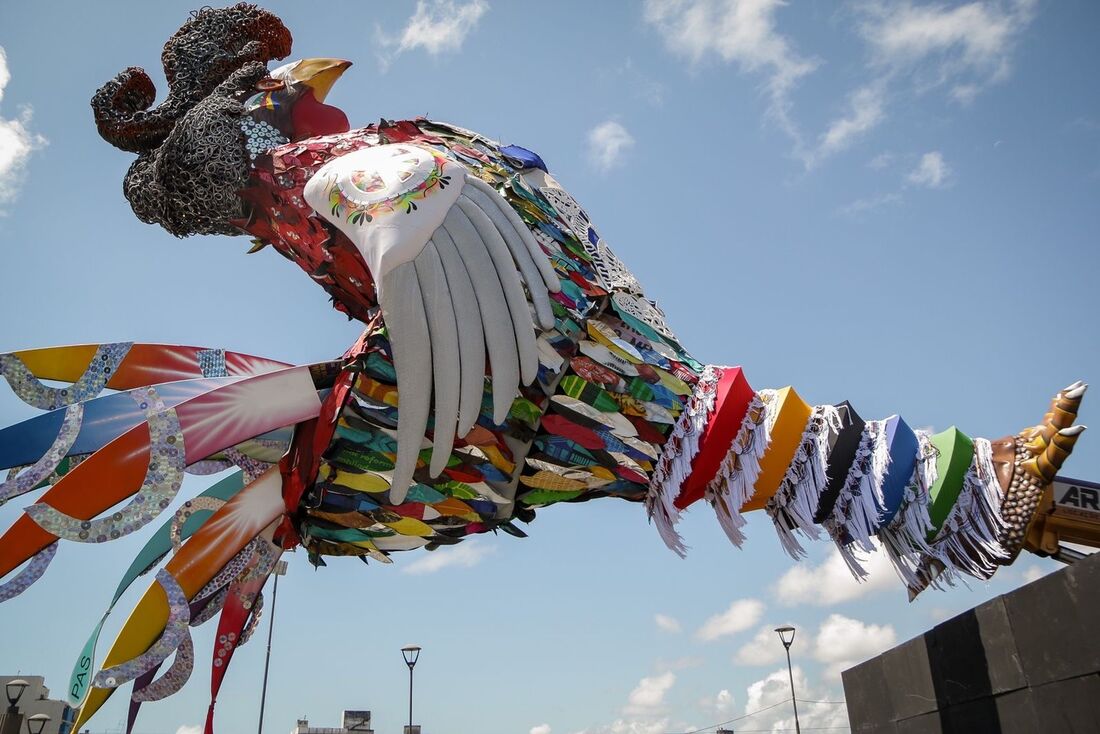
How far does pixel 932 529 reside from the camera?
634cm

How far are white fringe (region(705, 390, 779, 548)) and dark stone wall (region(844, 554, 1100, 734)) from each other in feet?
4.32

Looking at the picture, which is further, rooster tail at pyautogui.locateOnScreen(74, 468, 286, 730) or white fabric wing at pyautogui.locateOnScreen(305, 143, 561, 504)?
rooster tail at pyautogui.locateOnScreen(74, 468, 286, 730)

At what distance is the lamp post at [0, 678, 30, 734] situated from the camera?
11.4m

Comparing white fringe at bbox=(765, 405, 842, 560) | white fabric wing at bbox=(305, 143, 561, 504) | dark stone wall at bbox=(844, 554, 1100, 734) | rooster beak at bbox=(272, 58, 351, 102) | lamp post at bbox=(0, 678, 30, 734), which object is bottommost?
dark stone wall at bbox=(844, 554, 1100, 734)

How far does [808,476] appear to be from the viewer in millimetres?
6609

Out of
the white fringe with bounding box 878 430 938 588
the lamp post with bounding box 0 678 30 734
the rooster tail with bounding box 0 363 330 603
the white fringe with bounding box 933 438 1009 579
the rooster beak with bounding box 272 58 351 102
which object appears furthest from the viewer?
the lamp post with bounding box 0 678 30 734

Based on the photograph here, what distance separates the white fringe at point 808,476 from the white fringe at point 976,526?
2.64 ft

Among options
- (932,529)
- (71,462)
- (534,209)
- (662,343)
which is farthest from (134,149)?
(932,529)

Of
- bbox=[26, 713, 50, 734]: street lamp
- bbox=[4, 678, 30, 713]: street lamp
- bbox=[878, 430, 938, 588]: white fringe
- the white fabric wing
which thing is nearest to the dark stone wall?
bbox=[878, 430, 938, 588]: white fringe

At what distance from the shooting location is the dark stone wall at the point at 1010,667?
443 centimetres

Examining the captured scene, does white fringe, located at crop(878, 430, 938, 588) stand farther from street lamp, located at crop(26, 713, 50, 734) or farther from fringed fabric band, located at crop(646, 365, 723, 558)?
street lamp, located at crop(26, 713, 50, 734)

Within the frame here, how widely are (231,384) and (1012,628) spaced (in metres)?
4.59

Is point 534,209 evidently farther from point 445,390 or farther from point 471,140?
point 445,390

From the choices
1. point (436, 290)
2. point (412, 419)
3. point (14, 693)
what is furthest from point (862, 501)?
point (14, 693)
